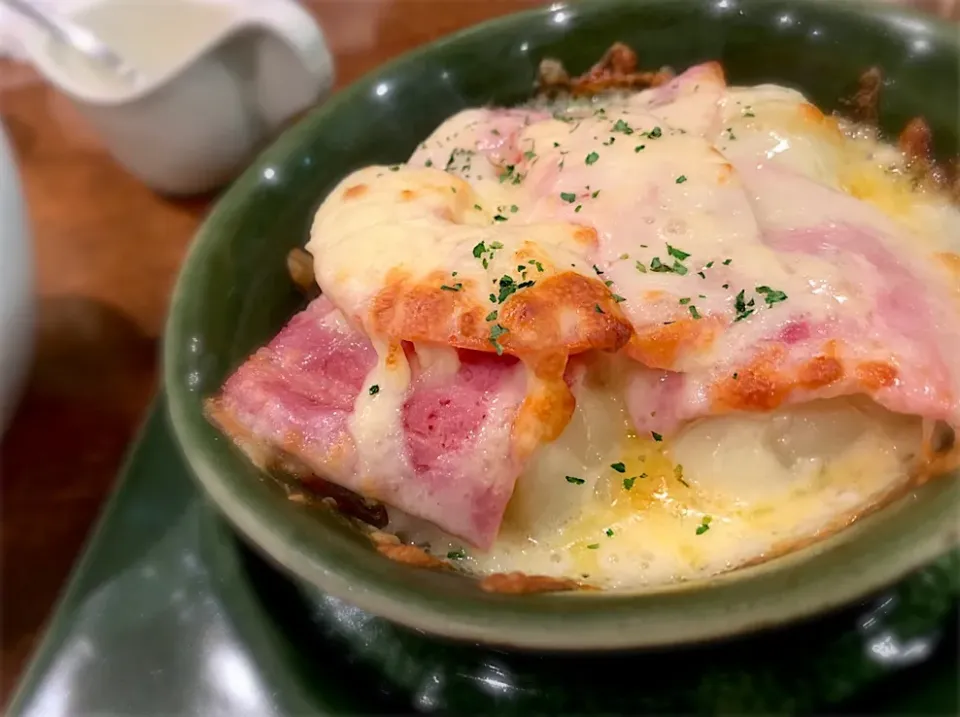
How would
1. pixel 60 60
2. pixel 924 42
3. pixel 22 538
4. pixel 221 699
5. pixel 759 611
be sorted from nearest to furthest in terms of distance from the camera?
pixel 759 611, pixel 221 699, pixel 924 42, pixel 22 538, pixel 60 60

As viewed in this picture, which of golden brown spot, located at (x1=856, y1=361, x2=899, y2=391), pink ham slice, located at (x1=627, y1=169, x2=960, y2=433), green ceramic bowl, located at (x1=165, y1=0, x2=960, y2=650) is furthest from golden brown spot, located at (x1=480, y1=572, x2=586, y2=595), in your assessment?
golden brown spot, located at (x1=856, y1=361, x2=899, y2=391)

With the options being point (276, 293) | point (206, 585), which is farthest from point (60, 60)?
point (206, 585)

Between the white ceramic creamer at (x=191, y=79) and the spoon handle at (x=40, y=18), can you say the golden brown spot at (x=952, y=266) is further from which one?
the spoon handle at (x=40, y=18)

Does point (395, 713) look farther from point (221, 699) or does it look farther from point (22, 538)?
point (22, 538)

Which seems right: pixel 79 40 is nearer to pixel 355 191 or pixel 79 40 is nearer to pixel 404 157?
pixel 404 157

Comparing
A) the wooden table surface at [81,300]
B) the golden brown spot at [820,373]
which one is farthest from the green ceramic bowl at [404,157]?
the wooden table surface at [81,300]

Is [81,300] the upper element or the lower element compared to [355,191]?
lower

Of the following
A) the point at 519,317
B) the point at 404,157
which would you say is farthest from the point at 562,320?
the point at 404,157
